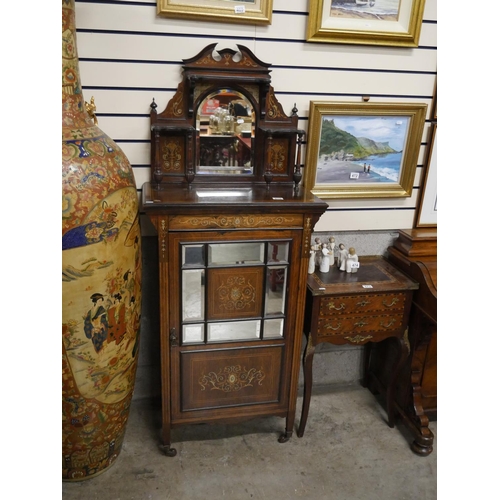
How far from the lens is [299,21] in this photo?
2252mm

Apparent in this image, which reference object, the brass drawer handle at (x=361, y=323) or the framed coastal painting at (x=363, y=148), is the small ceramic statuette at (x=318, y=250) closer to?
the framed coastal painting at (x=363, y=148)

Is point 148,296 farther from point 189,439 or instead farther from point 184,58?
point 184,58

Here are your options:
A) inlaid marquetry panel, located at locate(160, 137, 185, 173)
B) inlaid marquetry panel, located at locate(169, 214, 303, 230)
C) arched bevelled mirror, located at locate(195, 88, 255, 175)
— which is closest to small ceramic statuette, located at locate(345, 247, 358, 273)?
inlaid marquetry panel, located at locate(169, 214, 303, 230)

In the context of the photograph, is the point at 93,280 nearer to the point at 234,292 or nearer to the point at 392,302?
the point at 234,292

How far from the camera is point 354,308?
2.34 metres

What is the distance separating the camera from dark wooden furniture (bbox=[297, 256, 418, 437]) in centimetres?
230

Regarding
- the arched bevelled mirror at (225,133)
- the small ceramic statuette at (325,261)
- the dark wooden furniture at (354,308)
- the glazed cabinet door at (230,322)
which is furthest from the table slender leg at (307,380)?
the arched bevelled mirror at (225,133)

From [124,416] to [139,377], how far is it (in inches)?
17.5

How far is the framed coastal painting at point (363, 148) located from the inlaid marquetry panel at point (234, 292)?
0.68m

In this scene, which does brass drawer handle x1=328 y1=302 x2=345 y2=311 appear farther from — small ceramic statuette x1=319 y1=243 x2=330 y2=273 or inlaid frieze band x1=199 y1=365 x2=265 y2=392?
inlaid frieze band x1=199 y1=365 x2=265 y2=392

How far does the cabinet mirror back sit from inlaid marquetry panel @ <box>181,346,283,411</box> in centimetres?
85

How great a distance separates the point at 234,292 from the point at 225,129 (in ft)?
2.66

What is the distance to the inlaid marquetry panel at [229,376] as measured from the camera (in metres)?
2.23

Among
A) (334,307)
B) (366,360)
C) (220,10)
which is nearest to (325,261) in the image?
(334,307)
